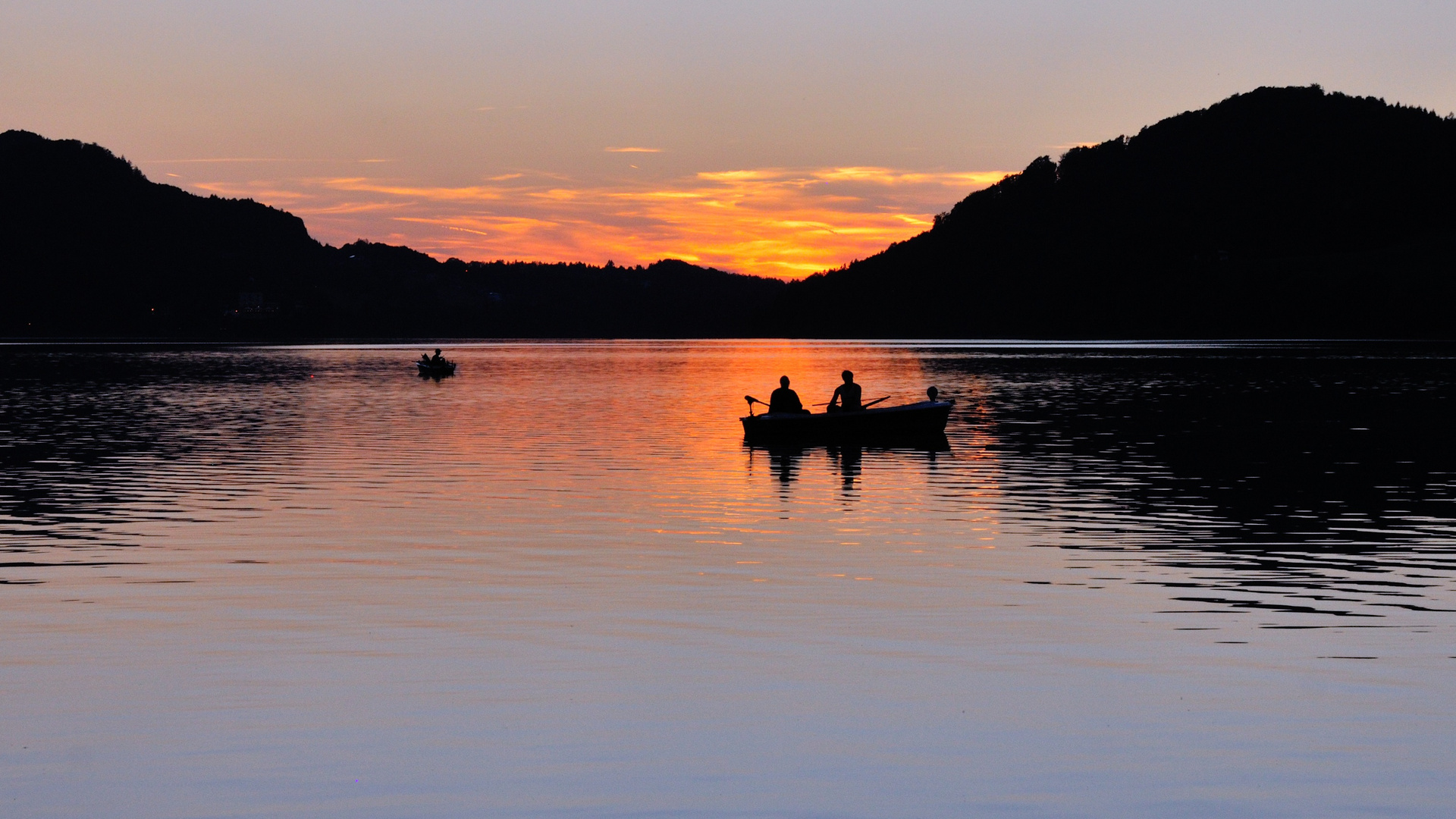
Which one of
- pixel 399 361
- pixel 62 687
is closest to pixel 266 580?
pixel 62 687

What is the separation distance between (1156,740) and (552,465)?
29955 millimetres

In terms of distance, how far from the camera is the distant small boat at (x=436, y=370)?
11775 cm

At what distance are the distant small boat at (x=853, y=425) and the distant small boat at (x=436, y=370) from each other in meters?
72.0

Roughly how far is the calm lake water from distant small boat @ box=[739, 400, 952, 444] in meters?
5.30

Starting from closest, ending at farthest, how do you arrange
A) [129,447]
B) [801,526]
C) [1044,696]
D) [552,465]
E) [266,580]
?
[1044,696] → [266,580] → [801,526] → [552,465] → [129,447]

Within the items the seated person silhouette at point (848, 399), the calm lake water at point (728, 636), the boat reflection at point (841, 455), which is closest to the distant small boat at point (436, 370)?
the seated person silhouette at point (848, 399)

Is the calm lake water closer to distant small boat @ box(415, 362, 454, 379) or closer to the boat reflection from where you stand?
the boat reflection

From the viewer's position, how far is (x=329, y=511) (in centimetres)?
3023

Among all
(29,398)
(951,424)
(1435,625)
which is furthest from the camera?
(29,398)

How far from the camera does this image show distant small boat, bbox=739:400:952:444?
159 feet

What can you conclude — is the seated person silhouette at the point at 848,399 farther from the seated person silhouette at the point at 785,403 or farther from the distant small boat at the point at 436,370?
the distant small boat at the point at 436,370

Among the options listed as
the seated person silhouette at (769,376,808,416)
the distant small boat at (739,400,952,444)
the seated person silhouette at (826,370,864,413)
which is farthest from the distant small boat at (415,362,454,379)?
the seated person silhouette at (826,370,864,413)

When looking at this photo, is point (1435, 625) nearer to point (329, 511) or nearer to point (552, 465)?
point (329, 511)

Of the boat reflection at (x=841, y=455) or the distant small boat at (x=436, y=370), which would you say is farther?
the distant small boat at (x=436, y=370)
